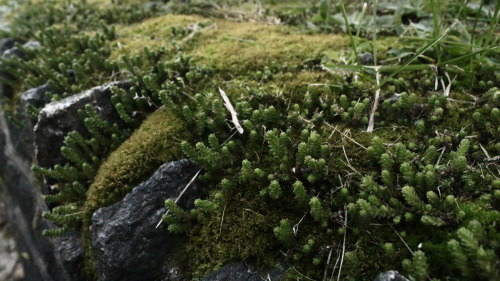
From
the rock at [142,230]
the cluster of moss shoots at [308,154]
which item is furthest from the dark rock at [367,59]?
the rock at [142,230]

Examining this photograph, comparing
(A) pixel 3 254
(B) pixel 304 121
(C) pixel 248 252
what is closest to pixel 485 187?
(B) pixel 304 121

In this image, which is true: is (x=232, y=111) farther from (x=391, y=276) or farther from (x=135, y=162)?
(x=391, y=276)

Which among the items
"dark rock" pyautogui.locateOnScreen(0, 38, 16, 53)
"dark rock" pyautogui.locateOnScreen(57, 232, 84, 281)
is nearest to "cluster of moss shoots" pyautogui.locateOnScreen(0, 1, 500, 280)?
"dark rock" pyautogui.locateOnScreen(57, 232, 84, 281)

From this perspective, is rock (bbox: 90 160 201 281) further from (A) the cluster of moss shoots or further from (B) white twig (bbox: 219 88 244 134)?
(B) white twig (bbox: 219 88 244 134)

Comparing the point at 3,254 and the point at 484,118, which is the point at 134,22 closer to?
the point at 3,254


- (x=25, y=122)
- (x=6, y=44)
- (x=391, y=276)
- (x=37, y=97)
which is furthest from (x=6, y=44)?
(x=391, y=276)

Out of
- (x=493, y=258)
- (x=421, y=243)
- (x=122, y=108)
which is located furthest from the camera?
(x=122, y=108)

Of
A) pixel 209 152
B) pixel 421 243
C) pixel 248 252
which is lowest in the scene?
pixel 248 252

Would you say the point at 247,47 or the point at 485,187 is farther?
the point at 247,47
